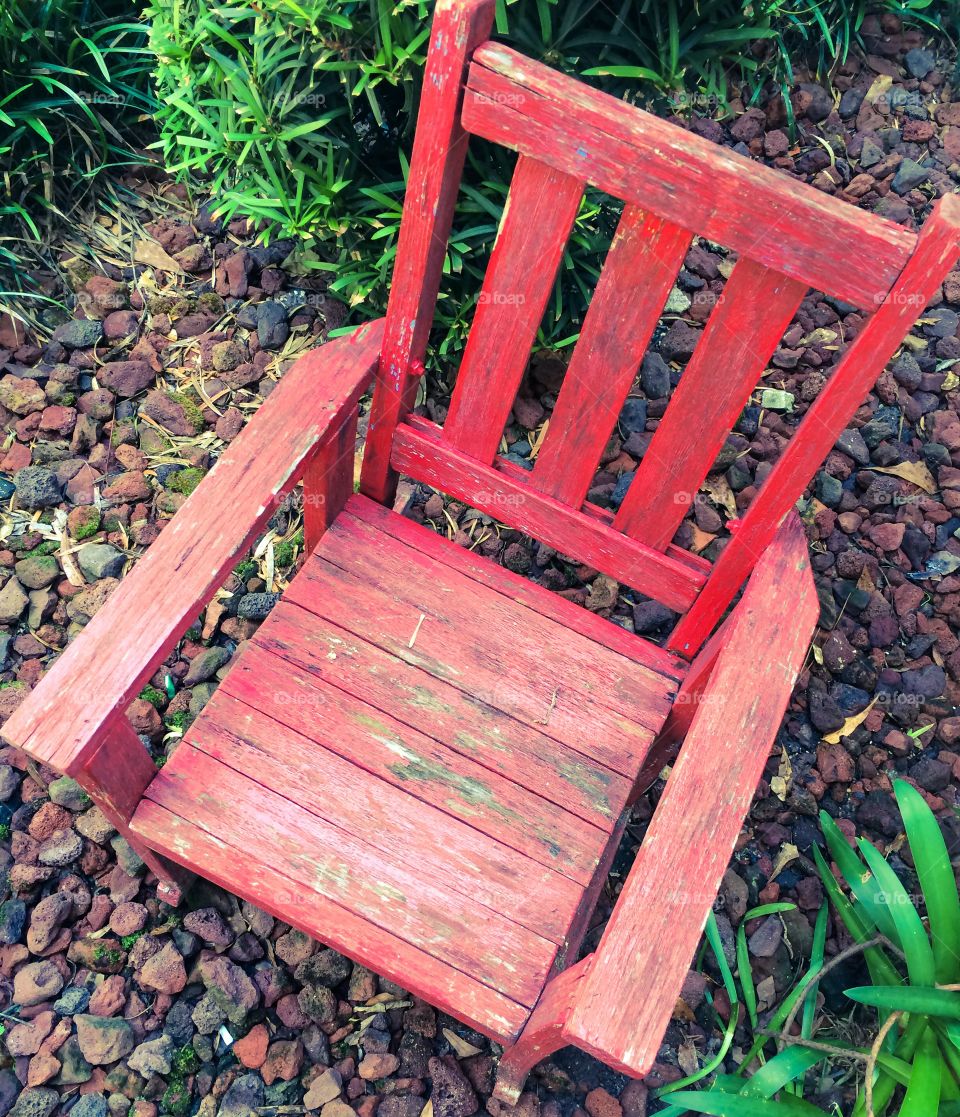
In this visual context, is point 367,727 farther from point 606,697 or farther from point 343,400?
point 343,400

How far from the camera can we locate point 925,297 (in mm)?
1106

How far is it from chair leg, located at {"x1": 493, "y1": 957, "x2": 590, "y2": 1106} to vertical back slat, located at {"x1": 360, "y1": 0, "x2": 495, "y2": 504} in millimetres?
956

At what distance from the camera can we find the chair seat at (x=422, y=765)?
4.78 ft

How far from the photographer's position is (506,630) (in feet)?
5.67

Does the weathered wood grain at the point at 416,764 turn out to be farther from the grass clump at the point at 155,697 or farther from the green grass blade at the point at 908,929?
the green grass blade at the point at 908,929

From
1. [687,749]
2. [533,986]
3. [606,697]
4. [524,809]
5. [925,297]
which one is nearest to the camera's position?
[925,297]

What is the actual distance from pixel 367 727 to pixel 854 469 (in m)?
1.60

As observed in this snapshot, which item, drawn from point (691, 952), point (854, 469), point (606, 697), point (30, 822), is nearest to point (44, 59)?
point (30, 822)

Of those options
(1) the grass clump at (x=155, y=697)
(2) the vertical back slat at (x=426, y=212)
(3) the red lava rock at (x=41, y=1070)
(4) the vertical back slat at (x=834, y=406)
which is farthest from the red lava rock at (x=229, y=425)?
(3) the red lava rock at (x=41, y=1070)

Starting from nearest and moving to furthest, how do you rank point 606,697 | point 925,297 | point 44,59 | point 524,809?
point 925,297 → point 524,809 → point 606,697 → point 44,59

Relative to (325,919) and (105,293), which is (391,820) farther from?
(105,293)

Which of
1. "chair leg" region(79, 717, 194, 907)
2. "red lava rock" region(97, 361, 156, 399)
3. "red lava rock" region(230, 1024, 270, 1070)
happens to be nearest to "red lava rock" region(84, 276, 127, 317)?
"red lava rock" region(97, 361, 156, 399)

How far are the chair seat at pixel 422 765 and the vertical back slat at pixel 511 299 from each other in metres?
0.32

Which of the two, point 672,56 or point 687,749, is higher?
point 672,56
